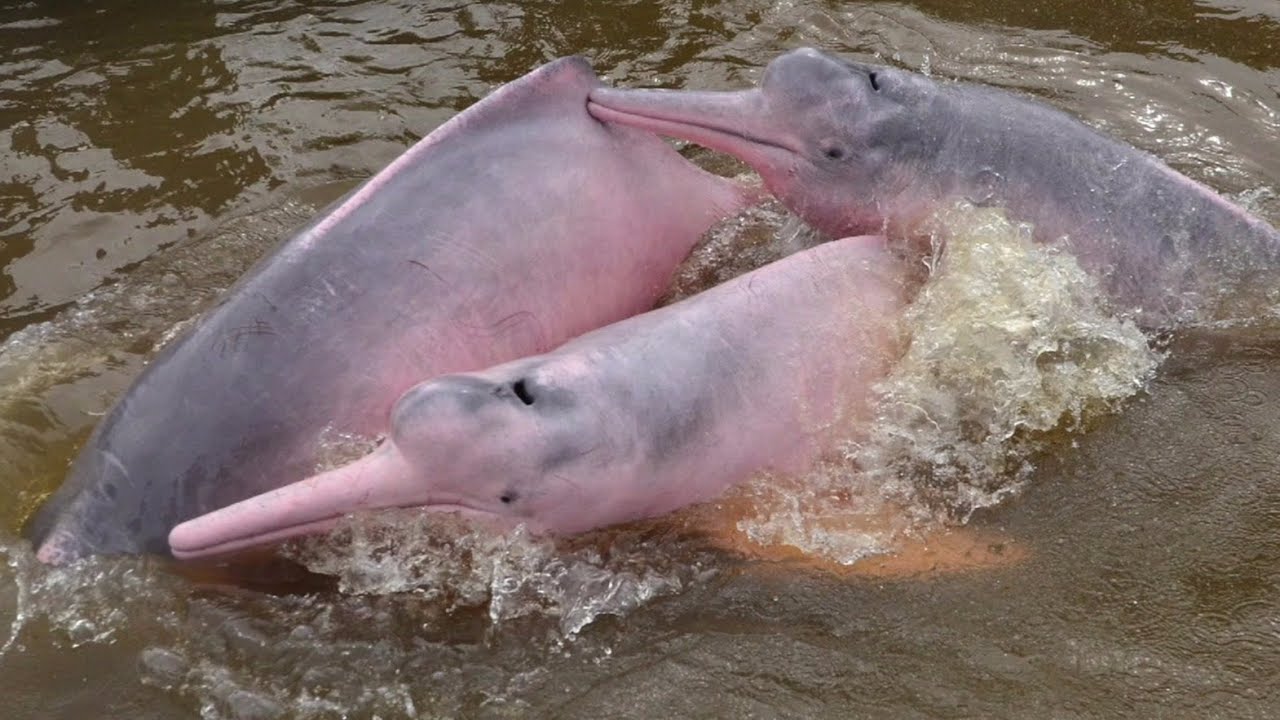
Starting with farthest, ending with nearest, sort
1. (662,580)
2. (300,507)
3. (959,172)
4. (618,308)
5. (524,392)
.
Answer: (959,172)
(618,308)
(662,580)
(524,392)
(300,507)

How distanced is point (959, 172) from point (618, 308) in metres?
1.68

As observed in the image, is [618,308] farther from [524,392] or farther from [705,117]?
[524,392]

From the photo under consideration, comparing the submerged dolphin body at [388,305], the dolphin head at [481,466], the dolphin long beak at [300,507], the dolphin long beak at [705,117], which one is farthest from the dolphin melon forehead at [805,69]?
the dolphin long beak at [300,507]

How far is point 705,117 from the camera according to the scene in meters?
5.92

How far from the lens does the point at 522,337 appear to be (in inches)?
216

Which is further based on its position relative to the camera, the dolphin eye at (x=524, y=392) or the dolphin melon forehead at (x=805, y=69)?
the dolphin melon forehead at (x=805, y=69)

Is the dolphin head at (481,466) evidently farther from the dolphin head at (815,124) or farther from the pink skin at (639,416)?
the dolphin head at (815,124)

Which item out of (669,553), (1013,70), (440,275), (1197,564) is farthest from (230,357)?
(1013,70)

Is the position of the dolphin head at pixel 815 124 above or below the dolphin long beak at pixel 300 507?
above

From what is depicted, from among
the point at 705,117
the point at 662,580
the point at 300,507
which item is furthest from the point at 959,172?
the point at 300,507

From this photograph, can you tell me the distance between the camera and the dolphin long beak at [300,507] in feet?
14.6

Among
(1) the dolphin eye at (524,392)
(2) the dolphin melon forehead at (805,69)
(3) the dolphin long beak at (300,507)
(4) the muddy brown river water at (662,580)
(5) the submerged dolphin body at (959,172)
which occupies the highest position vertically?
(2) the dolphin melon forehead at (805,69)

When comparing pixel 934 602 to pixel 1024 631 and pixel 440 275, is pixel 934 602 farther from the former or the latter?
pixel 440 275

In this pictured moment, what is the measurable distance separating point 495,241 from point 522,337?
41 centimetres
